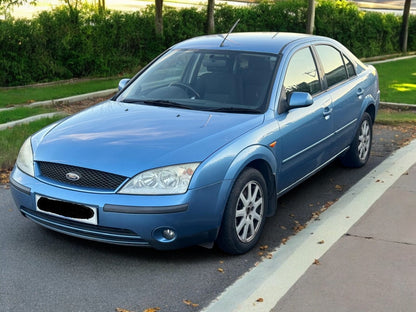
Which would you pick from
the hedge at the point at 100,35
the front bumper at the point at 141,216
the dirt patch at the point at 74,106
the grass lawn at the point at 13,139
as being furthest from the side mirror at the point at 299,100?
the hedge at the point at 100,35

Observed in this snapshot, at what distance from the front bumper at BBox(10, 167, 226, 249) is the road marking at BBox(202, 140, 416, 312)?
19.1 inches

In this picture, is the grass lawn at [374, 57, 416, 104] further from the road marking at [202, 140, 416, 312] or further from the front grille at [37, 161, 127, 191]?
the front grille at [37, 161, 127, 191]

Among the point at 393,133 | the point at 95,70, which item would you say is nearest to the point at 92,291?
the point at 393,133

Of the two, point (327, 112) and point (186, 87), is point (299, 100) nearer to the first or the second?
point (327, 112)

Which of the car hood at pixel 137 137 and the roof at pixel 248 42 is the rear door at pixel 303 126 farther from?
the car hood at pixel 137 137

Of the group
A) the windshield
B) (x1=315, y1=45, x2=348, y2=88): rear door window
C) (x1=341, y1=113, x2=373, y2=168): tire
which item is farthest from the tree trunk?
the windshield

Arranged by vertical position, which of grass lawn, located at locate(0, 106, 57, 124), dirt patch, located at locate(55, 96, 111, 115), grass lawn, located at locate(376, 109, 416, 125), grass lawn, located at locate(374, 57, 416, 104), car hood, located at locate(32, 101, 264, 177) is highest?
car hood, located at locate(32, 101, 264, 177)

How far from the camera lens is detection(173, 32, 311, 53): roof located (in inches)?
219

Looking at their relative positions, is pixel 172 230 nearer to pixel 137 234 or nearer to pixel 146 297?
pixel 137 234

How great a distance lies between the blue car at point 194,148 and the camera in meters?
4.08

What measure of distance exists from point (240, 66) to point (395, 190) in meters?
2.10

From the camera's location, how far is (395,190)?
608 centimetres

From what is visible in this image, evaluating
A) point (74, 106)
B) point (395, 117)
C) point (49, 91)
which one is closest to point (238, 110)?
point (395, 117)

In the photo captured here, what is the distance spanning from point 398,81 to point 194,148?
12.6m
